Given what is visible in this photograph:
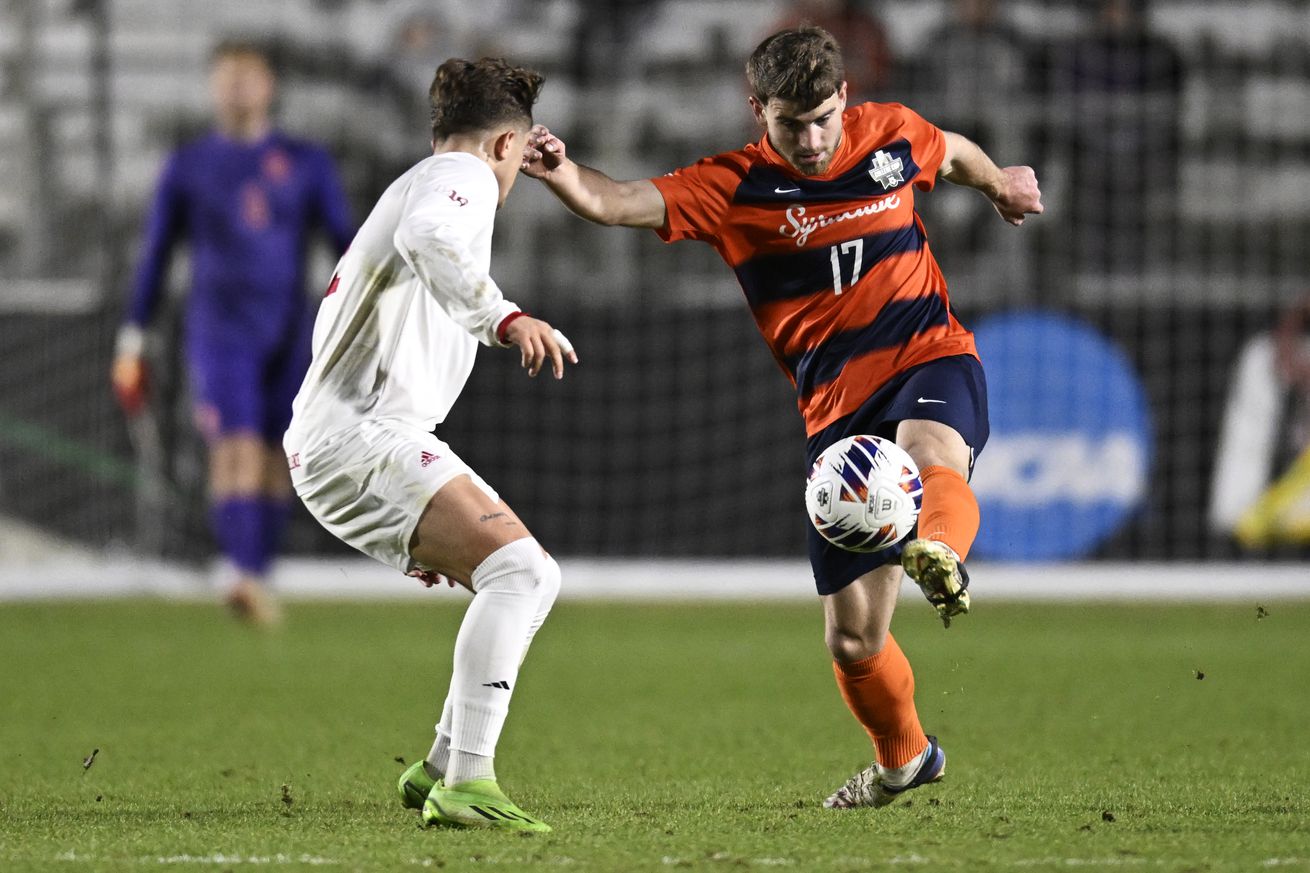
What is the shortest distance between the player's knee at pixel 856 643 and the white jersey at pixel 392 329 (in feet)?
3.68

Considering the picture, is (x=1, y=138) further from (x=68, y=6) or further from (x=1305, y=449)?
(x=1305, y=449)

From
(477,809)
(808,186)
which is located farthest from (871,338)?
(477,809)

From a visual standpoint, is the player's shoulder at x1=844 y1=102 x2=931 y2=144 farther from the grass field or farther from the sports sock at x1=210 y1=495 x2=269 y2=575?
the sports sock at x1=210 y1=495 x2=269 y2=575

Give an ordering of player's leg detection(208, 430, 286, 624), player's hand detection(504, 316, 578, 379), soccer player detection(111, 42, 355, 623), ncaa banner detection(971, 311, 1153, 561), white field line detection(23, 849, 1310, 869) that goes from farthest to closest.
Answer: ncaa banner detection(971, 311, 1153, 561) → soccer player detection(111, 42, 355, 623) → player's leg detection(208, 430, 286, 624) → player's hand detection(504, 316, 578, 379) → white field line detection(23, 849, 1310, 869)

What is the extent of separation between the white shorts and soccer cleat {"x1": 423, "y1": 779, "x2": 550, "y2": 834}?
52 centimetres

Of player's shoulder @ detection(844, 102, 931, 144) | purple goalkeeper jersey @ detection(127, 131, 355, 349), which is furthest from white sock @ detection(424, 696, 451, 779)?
purple goalkeeper jersey @ detection(127, 131, 355, 349)

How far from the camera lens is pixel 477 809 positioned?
14.0ft

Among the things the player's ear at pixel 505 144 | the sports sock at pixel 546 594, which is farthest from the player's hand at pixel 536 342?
the player's ear at pixel 505 144

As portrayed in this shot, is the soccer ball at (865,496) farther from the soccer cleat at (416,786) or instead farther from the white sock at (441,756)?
the soccer cleat at (416,786)

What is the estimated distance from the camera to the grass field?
4043 mm

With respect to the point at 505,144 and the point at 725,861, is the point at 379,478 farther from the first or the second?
the point at 725,861

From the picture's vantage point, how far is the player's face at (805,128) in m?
4.89

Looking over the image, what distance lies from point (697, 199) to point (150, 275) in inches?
214

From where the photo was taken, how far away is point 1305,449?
1120cm
